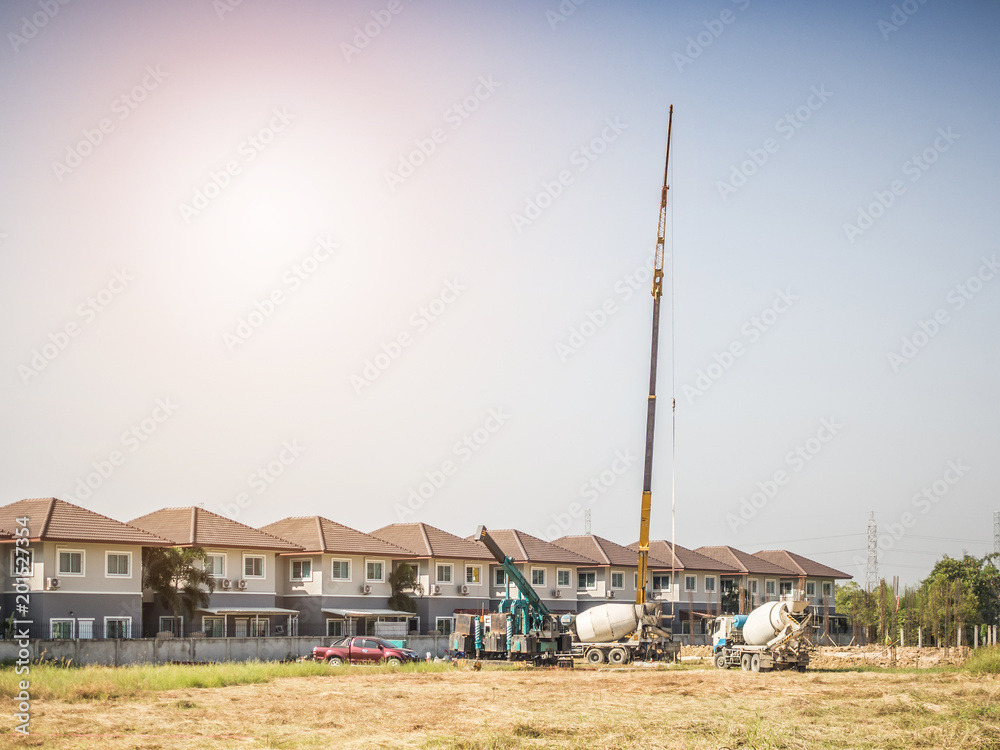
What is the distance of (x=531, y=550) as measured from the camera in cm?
7112

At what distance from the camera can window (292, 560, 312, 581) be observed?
192 feet

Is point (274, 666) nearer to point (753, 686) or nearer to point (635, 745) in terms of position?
point (753, 686)

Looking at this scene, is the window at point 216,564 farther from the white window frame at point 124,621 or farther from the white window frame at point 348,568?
the white window frame at point 348,568

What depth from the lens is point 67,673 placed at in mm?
31766

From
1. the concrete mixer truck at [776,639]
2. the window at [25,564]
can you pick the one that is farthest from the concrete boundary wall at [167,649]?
the concrete mixer truck at [776,639]

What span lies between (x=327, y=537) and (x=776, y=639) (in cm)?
2653

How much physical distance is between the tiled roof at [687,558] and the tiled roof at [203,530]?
30559mm

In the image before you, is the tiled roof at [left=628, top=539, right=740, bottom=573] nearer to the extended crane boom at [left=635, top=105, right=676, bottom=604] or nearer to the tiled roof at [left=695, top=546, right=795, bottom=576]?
the tiled roof at [left=695, top=546, right=795, bottom=576]

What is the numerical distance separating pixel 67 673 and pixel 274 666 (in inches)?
299

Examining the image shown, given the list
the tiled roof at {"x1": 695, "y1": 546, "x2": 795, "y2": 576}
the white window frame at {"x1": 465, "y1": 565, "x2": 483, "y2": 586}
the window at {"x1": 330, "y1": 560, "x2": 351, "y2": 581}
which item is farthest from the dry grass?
the tiled roof at {"x1": 695, "y1": 546, "x2": 795, "y2": 576}

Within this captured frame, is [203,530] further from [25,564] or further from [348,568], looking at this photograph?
[25,564]

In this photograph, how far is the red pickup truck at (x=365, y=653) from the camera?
43.8 m

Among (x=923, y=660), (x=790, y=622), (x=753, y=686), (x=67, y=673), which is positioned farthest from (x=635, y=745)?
(x=923, y=660)

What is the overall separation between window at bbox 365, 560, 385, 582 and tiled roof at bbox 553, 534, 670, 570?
17.5 m
